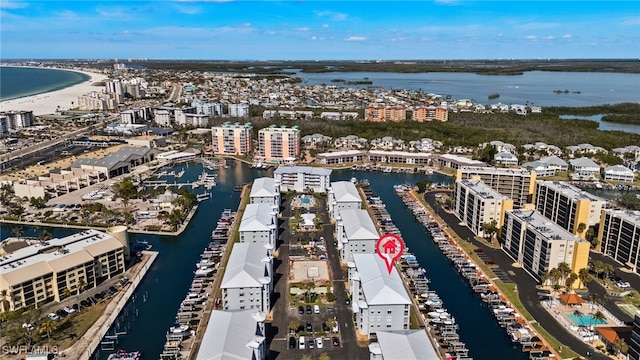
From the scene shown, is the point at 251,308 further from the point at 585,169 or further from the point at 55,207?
the point at 585,169

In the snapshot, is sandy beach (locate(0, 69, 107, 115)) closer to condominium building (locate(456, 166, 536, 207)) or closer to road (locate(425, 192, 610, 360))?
condominium building (locate(456, 166, 536, 207))

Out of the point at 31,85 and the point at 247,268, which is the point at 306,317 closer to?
the point at 247,268

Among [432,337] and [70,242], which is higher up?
[70,242]

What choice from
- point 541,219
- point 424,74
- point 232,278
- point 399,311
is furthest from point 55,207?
point 424,74

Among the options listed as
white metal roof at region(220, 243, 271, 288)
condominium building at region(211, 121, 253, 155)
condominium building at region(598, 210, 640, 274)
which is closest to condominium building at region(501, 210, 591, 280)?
condominium building at region(598, 210, 640, 274)

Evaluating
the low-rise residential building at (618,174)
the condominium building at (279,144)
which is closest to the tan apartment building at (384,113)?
the condominium building at (279,144)

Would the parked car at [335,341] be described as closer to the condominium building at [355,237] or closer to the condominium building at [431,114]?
the condominium building at [355,237]

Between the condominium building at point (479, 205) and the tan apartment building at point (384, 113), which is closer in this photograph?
the condominium building at point (479, 205)
